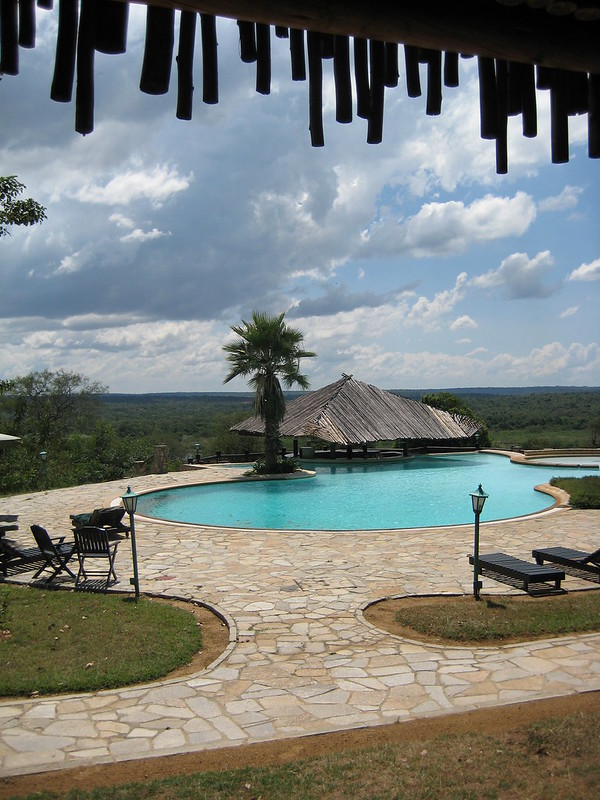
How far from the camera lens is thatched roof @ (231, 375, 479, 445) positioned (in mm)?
27156

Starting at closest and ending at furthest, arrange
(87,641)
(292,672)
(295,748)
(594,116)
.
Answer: (594,116) < (295,748) < (292,672) < (87,641)

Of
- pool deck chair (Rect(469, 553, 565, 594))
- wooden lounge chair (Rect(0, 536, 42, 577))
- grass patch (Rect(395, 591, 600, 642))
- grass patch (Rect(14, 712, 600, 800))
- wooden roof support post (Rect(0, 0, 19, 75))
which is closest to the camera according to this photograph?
wooden roof support post (Rect(0, 0, 19, 75))

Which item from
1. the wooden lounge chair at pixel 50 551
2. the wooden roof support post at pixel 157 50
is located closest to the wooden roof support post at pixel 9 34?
the wooden roof support post at pixel 157 50

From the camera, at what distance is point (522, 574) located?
8.69m

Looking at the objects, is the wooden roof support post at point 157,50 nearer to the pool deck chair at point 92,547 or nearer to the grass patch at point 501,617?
the grass patch at point 501,617

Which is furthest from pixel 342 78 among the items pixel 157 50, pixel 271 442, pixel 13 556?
pixel 271 442

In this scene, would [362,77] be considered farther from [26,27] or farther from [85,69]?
[26,27]

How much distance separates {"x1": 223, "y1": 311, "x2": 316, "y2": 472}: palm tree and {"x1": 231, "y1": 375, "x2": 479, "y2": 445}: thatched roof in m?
3.06

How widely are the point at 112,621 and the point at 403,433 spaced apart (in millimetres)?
22730

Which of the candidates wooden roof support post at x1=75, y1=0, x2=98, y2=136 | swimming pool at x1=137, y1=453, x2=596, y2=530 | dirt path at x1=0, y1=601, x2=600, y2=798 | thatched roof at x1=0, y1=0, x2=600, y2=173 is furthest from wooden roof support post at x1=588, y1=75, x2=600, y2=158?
swimming pool at x1=137, y1=453, x2=596, y2=530

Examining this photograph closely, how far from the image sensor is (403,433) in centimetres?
2939

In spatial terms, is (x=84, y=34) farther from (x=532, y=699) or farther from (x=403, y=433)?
(x=403, y=433)

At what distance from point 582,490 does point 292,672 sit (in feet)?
43.2

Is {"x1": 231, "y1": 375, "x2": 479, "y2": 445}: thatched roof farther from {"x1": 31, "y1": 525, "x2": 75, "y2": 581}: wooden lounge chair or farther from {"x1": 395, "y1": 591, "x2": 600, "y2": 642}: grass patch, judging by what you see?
{"x1": 395, "y1": 591, "x2": 600, "y2": 642}: grass patch
